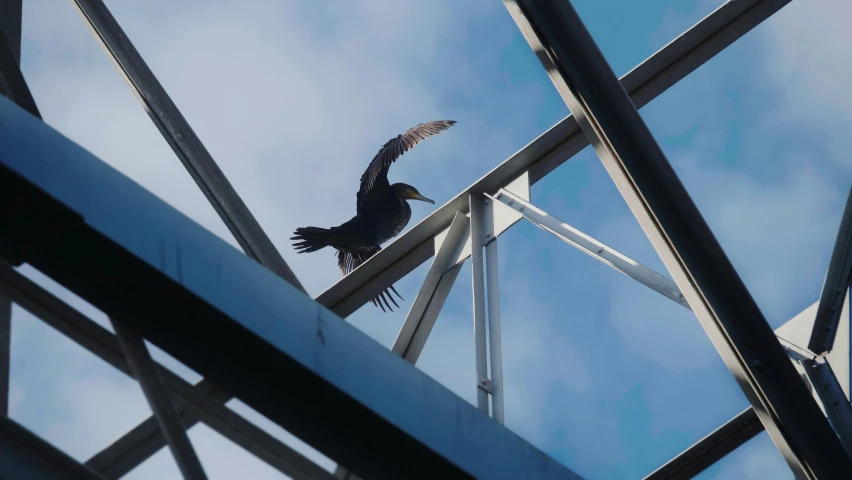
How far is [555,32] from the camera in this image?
230cm

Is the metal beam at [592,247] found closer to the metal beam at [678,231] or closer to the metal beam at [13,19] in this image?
the metal beam at [678,231]

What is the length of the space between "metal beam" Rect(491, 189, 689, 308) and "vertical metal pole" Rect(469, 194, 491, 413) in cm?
9

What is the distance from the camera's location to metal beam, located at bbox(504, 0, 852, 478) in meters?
2.33

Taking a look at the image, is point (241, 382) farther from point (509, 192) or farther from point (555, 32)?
point (509, 192)

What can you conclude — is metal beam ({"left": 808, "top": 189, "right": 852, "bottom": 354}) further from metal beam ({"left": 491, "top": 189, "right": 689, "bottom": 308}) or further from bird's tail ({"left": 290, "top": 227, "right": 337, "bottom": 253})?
bird's tail ({"left": 290, "top": 227, "right": 337, "bottom": 253})

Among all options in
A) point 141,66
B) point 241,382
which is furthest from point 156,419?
point 141,66

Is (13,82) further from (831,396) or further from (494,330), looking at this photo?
(831,396)

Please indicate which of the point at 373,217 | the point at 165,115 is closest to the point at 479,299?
the point at 165,115

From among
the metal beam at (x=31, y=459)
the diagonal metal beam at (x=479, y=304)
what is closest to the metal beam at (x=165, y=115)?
the diagonal metal beam at (x=479, y=304)

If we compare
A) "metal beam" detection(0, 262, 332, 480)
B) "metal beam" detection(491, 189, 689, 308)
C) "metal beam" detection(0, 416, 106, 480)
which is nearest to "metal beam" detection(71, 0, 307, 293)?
"metal beam" detection(491, 189, 689, 308)

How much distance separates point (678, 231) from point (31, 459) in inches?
60.0

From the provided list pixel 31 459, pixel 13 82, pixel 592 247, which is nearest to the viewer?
pixel 31 459

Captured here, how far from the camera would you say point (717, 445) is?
3.55m

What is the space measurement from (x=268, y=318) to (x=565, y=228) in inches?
64.8
